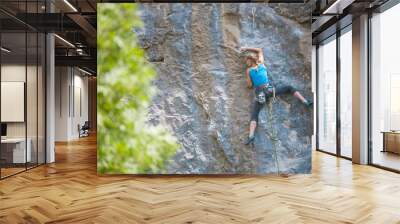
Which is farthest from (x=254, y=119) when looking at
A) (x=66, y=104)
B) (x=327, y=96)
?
(x=66, y=104)

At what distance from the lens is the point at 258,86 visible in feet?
20.7

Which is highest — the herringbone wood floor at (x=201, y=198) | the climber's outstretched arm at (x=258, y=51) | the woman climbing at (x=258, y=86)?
the climber's outstretched arm at (x=258, y=51)

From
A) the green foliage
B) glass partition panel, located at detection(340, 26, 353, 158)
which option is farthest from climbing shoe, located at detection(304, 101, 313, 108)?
glass partition panel, located at detection(340, 26, 353, 158)

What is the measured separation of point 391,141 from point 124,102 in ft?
17.1

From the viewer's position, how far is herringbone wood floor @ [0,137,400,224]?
3.93 metres

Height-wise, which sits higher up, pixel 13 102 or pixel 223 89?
pixel 223 89

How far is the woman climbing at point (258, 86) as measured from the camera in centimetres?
630

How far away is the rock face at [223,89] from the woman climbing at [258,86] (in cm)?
9

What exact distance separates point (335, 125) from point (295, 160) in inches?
151

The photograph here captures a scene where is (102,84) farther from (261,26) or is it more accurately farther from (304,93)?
(304,93)

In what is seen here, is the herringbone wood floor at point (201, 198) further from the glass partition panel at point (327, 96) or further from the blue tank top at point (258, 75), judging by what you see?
the glass partition panel at point (327, 96)

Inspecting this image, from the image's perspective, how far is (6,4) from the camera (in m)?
6.16

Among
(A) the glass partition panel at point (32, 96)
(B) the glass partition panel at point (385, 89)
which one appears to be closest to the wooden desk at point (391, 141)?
(B) the glass partition panel at point (385, 89)

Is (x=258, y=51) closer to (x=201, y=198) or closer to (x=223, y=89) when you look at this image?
(x=223, y=89)
